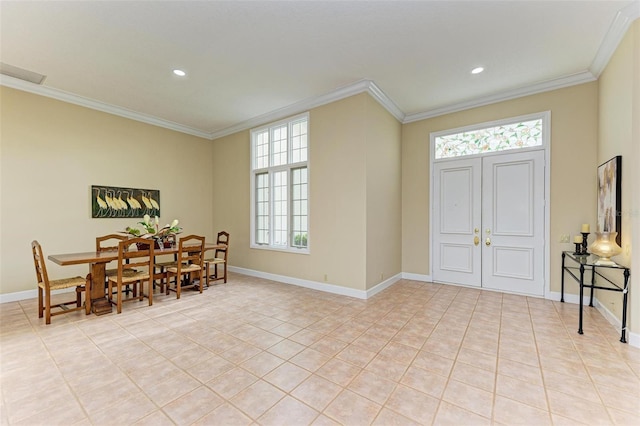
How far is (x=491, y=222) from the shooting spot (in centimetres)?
468

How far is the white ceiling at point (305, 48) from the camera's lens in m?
2.72

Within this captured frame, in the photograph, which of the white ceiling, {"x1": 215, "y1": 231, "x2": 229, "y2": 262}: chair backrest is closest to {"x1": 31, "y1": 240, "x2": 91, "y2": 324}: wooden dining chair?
{"x1": 215, "y1": 231, "x2": 229, "y2": 262}: chair backrest

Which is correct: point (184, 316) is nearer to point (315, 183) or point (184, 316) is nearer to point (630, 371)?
point (315, 183)

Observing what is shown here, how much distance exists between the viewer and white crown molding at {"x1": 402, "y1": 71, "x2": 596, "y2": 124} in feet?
12.9

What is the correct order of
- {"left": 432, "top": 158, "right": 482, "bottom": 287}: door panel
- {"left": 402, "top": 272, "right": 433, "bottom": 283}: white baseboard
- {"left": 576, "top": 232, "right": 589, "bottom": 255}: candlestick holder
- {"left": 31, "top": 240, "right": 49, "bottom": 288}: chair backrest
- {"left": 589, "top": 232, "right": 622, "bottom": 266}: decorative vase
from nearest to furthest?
{"left": 589, "top": 232, "right": 622, "bottom": 266}: decorative vase
{"left": 31, "top": 240, "right": 49, "bottom": 288}: chair backrest
{"left": 576, "top": 232, "right": 589, "bottom": 255}: candlestick holder
{"left": 432, "top": 158, "right": 482, "bottom": 287}: door panel
{"left": 402, "top": 272, "right": 433, "bottom": 283}: white baseboard

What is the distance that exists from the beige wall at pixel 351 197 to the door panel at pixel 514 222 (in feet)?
5.18

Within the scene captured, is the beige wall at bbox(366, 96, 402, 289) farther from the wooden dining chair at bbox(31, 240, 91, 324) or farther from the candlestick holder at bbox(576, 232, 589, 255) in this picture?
the wooden dining chair at bbox(31, 240, 91, 324)

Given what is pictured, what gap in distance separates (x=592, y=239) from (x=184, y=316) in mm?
5798

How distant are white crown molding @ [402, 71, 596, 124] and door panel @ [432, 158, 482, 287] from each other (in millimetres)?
982

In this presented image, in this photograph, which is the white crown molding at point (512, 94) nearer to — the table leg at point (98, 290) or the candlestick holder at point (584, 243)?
the candlestick holder at point (584, 243)

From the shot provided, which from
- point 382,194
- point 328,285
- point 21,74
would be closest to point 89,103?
point 21,74

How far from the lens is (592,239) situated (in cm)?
Result: 387

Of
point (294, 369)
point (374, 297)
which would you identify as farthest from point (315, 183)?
point (294, 369)

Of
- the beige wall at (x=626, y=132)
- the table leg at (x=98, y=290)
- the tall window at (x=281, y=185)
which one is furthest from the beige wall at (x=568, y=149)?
the table leg at (x=98, y=290)
